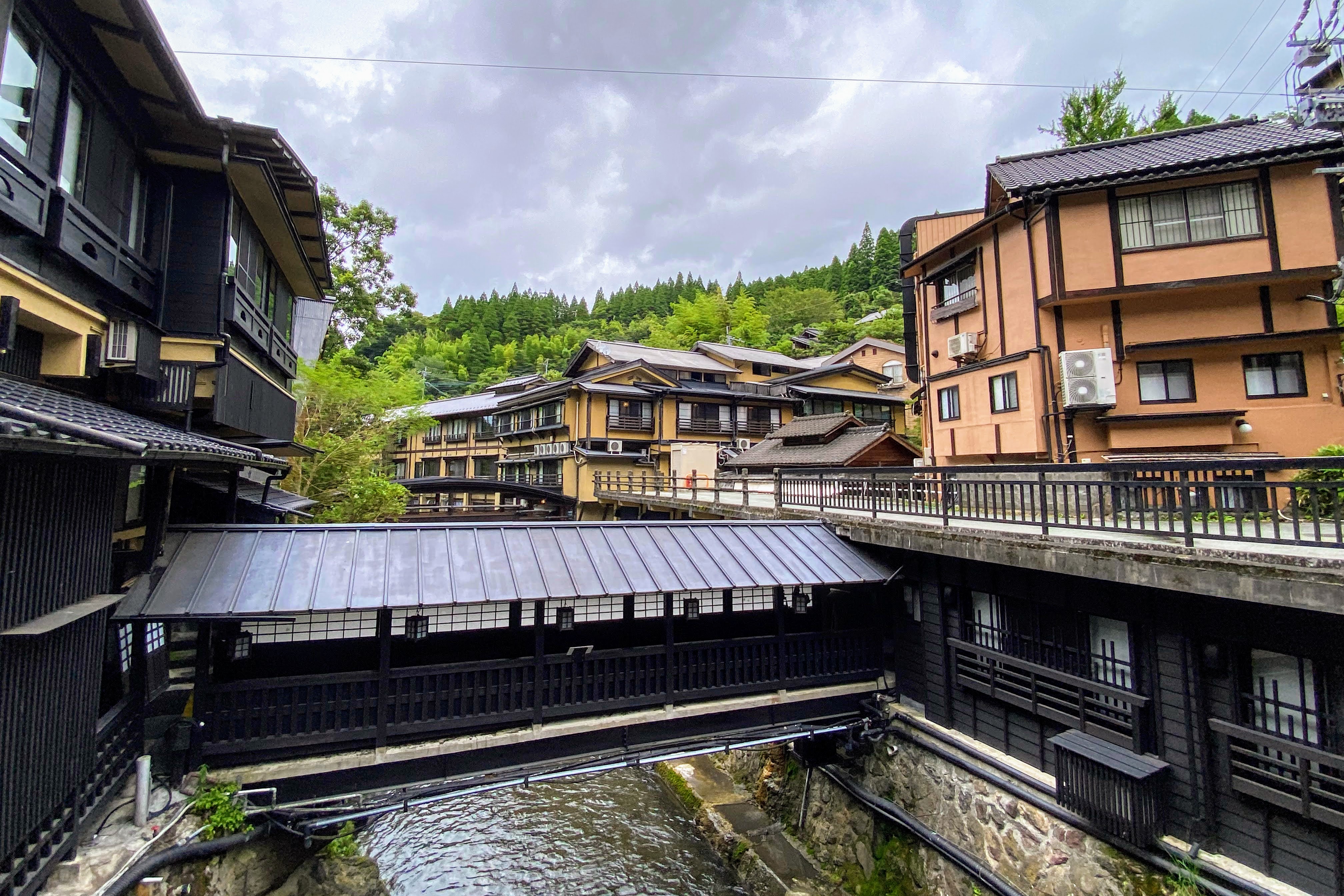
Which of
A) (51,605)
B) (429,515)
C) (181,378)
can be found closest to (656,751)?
(51,605)

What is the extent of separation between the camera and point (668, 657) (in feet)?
29.7

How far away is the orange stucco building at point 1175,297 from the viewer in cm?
1234

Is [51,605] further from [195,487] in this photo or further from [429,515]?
[429,515]

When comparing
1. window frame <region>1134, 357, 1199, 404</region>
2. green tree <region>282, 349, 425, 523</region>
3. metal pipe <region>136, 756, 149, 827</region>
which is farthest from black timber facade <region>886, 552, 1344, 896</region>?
green tree <region>282, 349, 425, 523</region>

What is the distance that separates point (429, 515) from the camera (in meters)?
27.8

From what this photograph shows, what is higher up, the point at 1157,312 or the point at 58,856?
the point at 1157,312

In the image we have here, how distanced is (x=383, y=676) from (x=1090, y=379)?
15.1 m

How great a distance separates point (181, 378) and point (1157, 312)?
19.2 metres

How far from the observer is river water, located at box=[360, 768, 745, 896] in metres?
10.8

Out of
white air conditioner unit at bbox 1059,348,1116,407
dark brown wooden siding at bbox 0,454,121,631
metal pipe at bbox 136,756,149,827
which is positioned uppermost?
white air conditioner unit at bbox 1059,348,1116,407

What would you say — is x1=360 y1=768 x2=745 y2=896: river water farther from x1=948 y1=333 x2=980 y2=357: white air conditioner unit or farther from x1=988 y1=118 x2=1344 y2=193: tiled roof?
x1=988 y1=118 x2=1344 y2=193: tiled roof

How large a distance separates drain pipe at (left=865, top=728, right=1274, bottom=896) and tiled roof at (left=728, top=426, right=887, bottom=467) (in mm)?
11830

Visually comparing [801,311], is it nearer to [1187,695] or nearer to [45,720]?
[1187,695]

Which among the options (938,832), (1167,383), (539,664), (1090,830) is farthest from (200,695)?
(1167,383)
